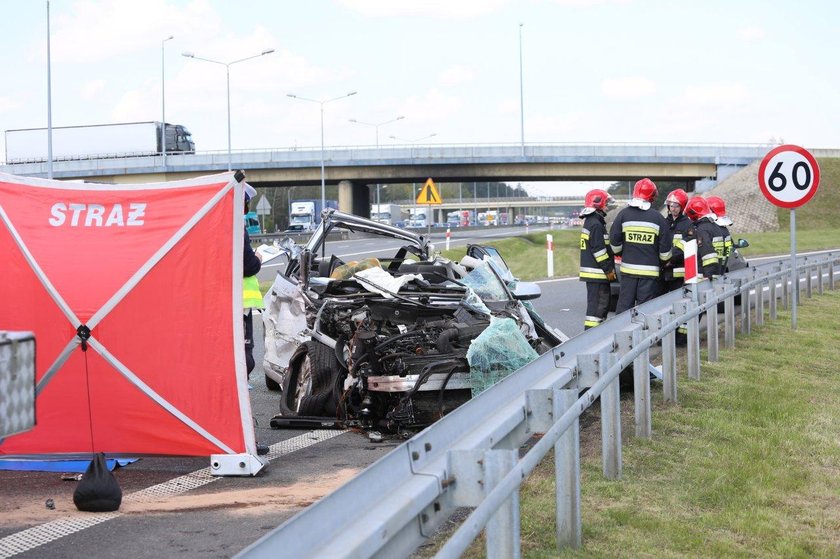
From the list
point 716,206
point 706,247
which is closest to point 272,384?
point 706,247

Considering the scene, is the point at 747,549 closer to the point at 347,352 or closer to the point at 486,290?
the point at 347,352

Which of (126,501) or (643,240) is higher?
(643,240)

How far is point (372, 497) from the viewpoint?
3.21m

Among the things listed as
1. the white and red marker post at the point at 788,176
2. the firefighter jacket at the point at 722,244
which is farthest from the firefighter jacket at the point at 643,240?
the firefighter jacket at the point at 722,244

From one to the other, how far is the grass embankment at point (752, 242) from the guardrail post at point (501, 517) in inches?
939

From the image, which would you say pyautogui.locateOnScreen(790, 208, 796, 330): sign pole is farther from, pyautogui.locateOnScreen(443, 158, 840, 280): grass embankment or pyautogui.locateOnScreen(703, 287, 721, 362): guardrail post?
pyautogui.locateOnScreen(443, 158, 840, 280): grass embankment

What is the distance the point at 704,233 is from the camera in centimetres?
1377

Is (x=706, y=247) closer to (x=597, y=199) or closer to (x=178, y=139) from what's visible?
(x=597, y=199)

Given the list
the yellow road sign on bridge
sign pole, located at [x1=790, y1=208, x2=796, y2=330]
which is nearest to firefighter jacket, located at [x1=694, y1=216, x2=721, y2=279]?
sign pole, located at [x1=790, y1=208, x2=796, y2=330]

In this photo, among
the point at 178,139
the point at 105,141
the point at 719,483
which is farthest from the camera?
the point at 178,139

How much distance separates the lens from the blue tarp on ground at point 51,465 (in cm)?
711

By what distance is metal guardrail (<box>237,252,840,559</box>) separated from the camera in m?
2.97

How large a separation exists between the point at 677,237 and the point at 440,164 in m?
54.1

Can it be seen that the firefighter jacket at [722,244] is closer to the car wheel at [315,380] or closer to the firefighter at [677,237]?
the firefighter at [677,237]
